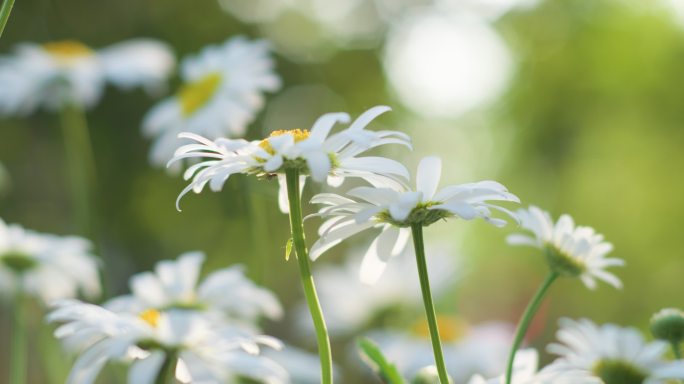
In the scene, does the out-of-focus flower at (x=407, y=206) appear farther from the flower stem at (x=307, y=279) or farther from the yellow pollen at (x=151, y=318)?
the yellow pollen at (x=151, y=318)

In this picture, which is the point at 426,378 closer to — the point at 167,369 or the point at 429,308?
the point at 429,308

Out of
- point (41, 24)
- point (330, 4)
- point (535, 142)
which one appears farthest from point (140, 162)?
point (535, 142)

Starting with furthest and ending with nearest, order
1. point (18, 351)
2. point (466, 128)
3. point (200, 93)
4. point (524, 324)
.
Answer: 1. point (466, 128)
2. point (200, 93)
3. point (18, 351)
4. point (524, 324)

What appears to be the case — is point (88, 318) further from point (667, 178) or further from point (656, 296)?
point (667, 178)

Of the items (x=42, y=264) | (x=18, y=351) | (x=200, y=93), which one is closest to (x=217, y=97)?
(x=200, y=93)

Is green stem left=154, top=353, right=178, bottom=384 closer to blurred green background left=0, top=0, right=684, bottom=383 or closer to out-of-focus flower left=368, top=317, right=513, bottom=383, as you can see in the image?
out-of-focus flower left=368, top=317, right=513, bottom=383

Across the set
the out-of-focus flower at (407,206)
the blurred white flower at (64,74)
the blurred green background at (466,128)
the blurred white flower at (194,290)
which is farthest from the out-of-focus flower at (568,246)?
the blurred green background at (466,128)
